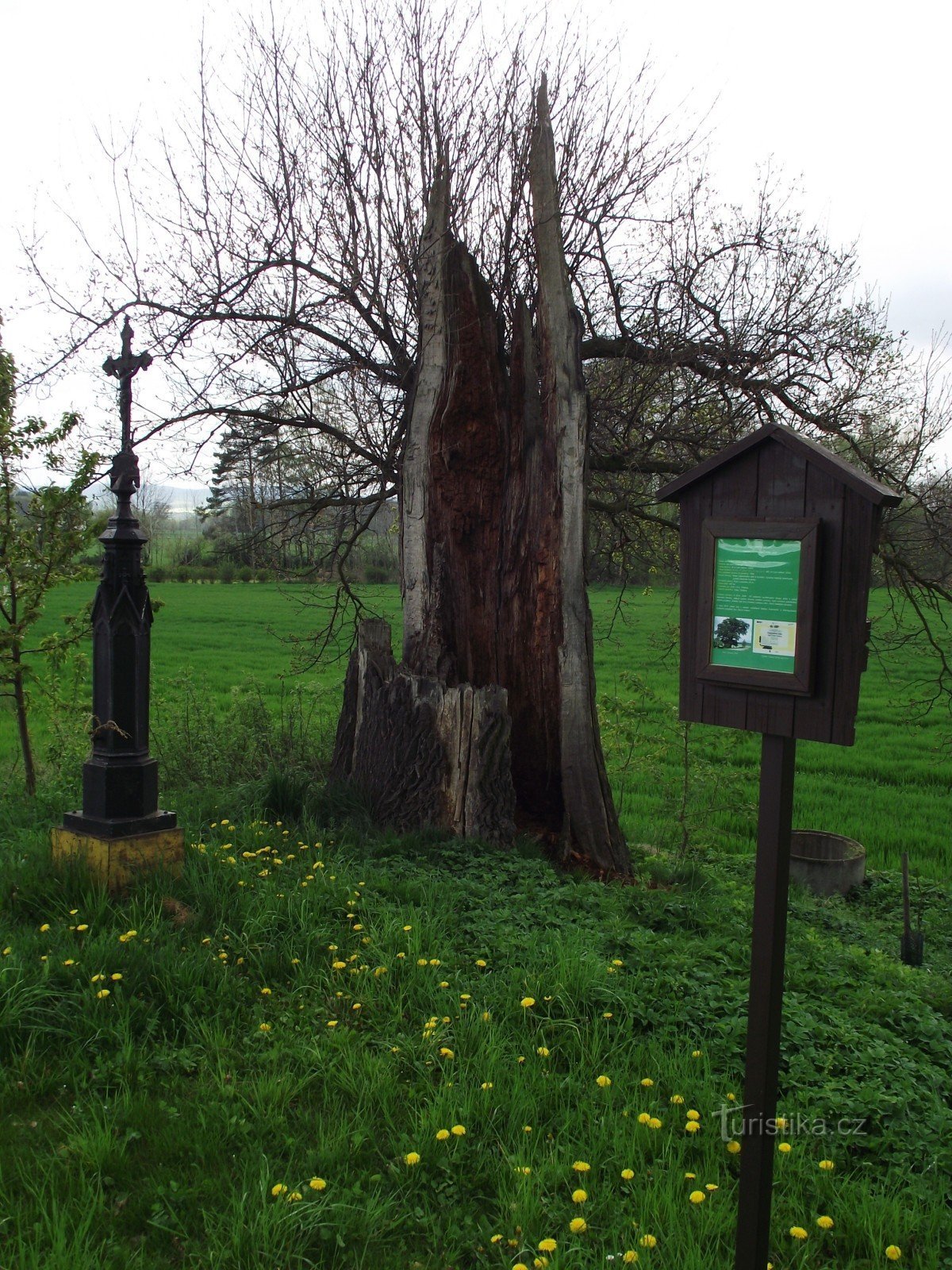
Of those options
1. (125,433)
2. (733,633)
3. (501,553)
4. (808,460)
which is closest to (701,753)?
(501,553)

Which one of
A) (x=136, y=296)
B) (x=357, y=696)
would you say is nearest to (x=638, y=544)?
(x=357, y=696)

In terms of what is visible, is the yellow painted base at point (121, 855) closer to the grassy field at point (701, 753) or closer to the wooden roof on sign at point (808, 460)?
the grassy field at point (701, 753)

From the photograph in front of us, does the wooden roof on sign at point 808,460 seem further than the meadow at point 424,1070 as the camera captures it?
No

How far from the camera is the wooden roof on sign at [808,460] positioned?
218 centimetres

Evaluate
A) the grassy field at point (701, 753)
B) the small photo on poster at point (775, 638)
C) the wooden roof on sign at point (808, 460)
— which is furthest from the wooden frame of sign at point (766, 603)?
the grassy field at point (701, 753)

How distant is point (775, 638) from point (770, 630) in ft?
0.10

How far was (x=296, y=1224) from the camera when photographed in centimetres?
251

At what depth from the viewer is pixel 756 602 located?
2.43 meters

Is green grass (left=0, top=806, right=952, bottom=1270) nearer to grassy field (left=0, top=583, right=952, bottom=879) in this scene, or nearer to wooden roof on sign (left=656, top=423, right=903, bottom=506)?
wooden roof on sign (left=656, top=423, right=903, bottom=506)

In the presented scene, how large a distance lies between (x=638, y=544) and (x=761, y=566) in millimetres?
6970

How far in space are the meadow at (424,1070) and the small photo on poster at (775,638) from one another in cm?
150

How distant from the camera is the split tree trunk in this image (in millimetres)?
6590

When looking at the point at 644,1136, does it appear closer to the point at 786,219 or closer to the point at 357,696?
the point at 357,696

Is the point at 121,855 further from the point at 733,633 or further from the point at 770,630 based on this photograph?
the point at 770,630
